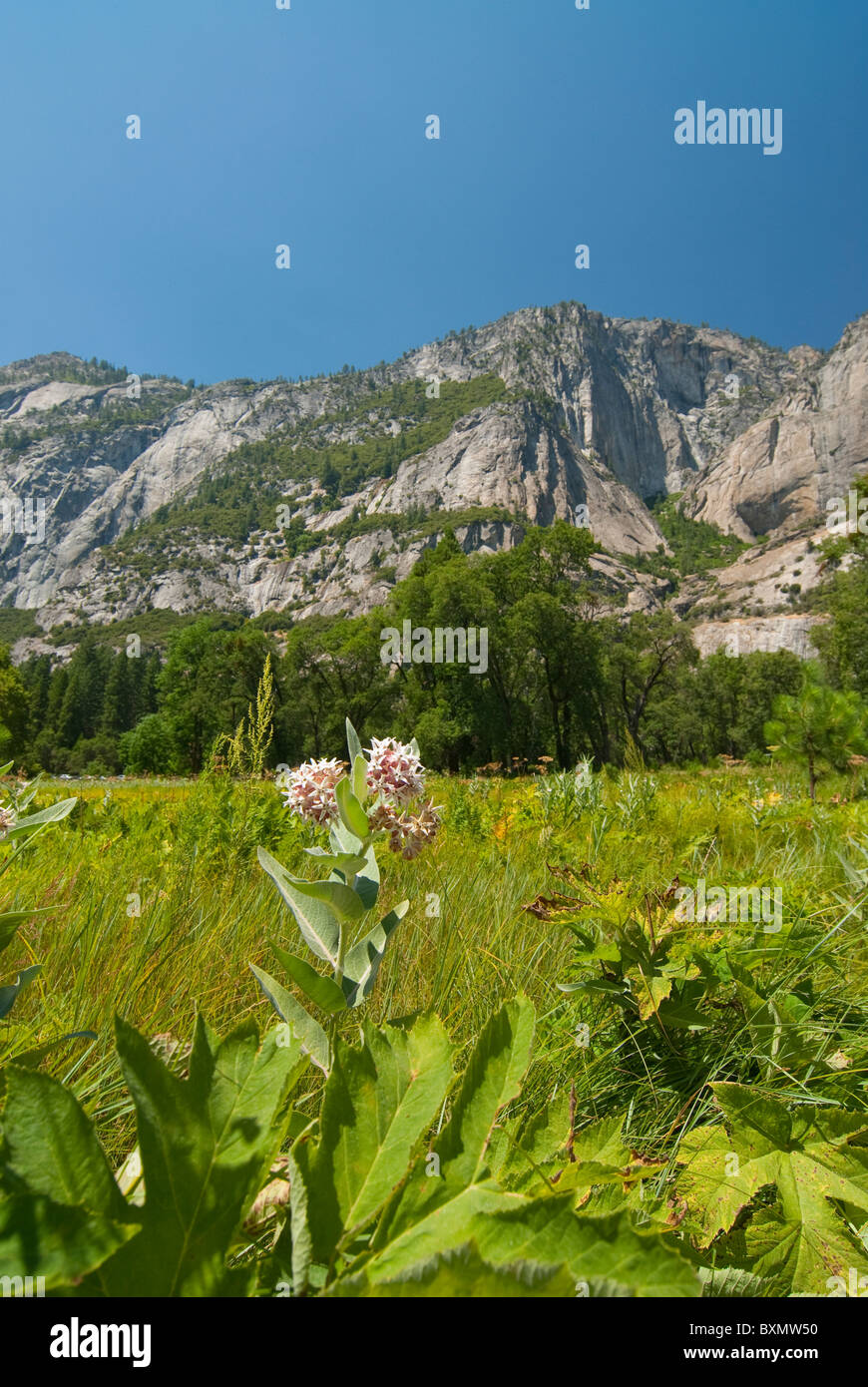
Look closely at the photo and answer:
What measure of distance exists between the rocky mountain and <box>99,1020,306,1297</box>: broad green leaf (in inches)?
3087

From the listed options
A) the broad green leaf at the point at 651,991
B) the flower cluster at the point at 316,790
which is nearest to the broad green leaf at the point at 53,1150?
the flower cluster at the point at 316,790

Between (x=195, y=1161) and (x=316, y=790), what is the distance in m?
0.96

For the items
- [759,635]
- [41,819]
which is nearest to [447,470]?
[759,635]

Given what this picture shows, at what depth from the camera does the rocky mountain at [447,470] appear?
97.2 meters

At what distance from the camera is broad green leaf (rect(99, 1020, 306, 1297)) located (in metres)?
0.50

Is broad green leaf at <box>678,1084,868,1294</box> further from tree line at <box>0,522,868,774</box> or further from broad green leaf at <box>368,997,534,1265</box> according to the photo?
tree line at <box>0,522,868,774</box>

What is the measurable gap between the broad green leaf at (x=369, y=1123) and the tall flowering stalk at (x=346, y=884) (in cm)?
20

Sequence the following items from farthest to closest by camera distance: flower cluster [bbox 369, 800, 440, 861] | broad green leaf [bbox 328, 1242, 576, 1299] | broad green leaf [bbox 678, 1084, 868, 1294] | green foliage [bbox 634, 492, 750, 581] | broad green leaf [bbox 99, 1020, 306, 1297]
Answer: green foliage [bbox 634, 492, 750, 581]
flower cluster [bbox 369, 800, 440, 861]
broad green leaf [bbox 678, 1084, 868, 1294]
broad green leaf [bbox 99, 1020, 306, 1297]
broad green leaf [bbox 328, 1242, 576, 1299]

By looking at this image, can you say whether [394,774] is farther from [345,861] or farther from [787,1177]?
[787,1177]

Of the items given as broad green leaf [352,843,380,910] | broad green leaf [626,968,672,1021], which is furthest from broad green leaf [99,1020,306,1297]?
broad green leaf [626,968,672,1021]

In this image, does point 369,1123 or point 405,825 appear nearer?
point 369,1123

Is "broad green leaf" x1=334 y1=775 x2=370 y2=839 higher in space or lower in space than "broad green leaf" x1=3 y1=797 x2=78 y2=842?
higher

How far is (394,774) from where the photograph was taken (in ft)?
4.41

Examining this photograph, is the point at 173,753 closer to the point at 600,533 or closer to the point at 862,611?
the point at 862,611
